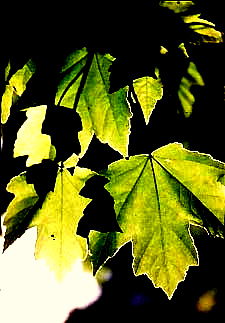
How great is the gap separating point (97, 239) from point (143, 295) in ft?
3.72

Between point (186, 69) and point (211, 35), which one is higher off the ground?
point (211, 35)

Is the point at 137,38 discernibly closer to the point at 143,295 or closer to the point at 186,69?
the point at 186,69

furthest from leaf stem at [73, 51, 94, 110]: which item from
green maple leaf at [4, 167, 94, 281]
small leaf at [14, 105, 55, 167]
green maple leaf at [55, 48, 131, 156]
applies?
green maple leaf at [4, 167, 94, 281]

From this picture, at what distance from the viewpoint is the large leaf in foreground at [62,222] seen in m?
1.14

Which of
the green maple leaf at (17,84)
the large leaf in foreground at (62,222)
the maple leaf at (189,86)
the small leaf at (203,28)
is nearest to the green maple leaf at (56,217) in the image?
the large leaf in foreground at (62,222)

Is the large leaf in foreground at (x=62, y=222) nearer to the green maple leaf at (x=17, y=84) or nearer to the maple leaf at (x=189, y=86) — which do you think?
the green maple leaf at (x=17, y=84)

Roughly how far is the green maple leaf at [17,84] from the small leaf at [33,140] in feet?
0.19

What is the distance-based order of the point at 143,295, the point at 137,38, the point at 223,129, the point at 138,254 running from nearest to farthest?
the point at 137,38, the point at 138,254, the point at 223,129, the point at 143,295

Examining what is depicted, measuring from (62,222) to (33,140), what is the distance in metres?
0.28

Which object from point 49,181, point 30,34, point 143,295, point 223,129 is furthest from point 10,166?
point 143,295

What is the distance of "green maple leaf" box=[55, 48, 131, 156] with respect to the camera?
3.28ft

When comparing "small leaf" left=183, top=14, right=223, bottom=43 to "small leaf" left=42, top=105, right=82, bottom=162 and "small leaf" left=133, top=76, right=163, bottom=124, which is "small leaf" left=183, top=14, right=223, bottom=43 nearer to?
"small leaf" left=133, top=76, right=163, bottom=124

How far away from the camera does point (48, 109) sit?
1058 mm

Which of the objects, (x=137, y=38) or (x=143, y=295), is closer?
(x=137, y=38)
